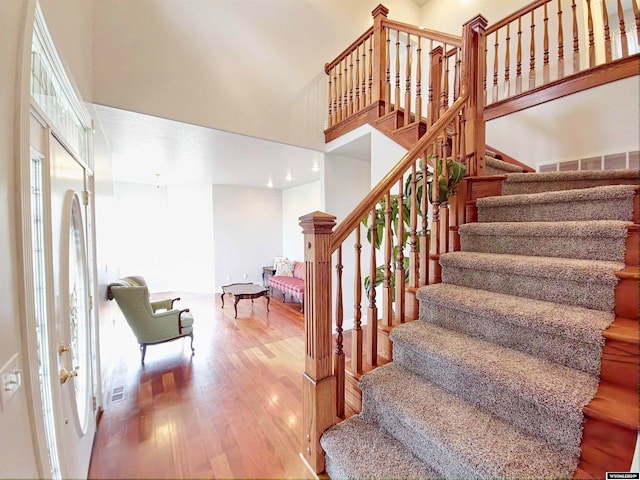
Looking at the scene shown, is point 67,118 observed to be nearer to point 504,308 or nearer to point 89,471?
point 89,471

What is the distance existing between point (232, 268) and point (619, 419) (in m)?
6.05

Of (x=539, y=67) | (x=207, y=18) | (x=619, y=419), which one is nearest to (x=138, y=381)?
(x=619, y=419)

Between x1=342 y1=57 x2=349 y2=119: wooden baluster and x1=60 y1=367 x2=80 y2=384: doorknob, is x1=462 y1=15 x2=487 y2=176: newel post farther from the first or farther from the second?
x1=60 y1=367 x2=80 y2=384: doorknob

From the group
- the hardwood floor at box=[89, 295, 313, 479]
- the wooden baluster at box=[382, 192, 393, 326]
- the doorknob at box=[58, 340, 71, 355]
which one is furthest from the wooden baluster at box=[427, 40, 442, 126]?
the doorknob at box=[58, 340, 71, 355]

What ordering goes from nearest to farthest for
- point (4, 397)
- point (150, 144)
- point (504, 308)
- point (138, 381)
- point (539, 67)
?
point (4, 397), point (504, 308), point (138, 381), point (539, 67), point (150, 144)

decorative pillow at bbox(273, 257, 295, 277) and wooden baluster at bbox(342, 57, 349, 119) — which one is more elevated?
wooden baluster at bbox(342, 57, 349, 119)

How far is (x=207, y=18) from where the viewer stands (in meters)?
2.67

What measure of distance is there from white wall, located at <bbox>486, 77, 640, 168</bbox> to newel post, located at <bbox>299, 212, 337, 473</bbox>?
2707 mm

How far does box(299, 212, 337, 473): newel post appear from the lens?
1.27m

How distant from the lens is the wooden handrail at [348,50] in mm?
2846

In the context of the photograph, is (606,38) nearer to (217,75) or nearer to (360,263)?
(360,263)

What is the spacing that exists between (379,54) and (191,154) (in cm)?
266

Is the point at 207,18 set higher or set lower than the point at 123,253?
higher

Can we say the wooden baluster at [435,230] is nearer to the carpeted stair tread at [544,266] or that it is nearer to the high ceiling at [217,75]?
the carpeted stair tread at [544,266]
